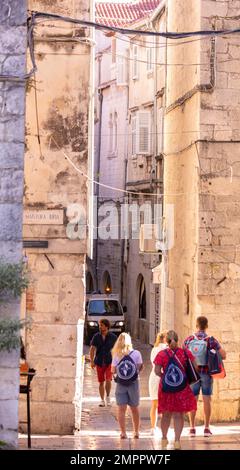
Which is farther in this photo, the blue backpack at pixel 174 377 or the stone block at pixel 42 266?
the stone block at pixel 42 266

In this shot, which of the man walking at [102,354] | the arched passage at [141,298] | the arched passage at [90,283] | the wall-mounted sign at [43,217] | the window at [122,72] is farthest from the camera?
the arched passage at [90,283]

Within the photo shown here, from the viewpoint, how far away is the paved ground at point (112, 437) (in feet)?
38.9

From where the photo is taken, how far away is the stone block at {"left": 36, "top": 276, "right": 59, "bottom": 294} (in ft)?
47.0

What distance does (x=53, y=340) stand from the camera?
46.8ft

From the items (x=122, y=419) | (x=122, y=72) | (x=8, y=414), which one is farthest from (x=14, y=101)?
(x=122, y=72)

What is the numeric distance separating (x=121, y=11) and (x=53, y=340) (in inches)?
1170

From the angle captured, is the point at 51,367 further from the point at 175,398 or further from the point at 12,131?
the point at 12,131

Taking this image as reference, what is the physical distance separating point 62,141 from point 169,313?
6.27 metres

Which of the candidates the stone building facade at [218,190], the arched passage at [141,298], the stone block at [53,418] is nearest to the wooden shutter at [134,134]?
the arched passage at [141,298]

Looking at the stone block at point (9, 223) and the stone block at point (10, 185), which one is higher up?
the stone block at point (10, 185)

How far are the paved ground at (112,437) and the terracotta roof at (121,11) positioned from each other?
25031 mm

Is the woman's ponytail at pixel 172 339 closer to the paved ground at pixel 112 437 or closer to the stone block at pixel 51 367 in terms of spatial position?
the paved ground at pixel 112 437

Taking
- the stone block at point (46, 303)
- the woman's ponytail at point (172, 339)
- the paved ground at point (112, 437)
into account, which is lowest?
the paved ground at point (112, 437)
